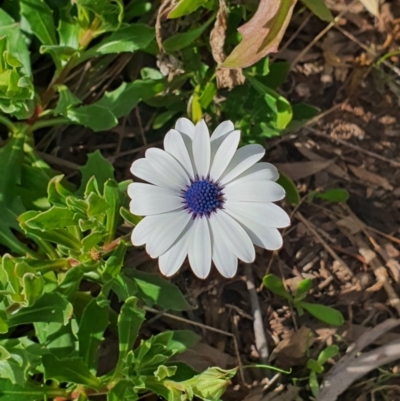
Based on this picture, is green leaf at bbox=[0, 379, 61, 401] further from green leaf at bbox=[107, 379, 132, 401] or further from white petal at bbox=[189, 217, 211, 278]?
white petal at bbox=[189, 217, 211, 278]

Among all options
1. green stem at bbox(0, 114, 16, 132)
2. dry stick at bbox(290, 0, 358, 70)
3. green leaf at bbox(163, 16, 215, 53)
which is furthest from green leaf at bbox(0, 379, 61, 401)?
dry stick at bbox(290, 0, 358, 70)

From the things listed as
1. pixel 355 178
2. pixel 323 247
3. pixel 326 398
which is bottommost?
pixel 326 398

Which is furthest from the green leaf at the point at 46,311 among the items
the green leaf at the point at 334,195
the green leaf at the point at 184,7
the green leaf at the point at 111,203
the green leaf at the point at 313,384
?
the green leaf at the point at 334,195

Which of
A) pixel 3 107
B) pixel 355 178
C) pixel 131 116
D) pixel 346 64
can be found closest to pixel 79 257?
pixel 3 107

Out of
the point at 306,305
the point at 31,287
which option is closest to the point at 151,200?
the point at 31,287

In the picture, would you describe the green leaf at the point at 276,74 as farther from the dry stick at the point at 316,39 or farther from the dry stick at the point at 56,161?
the dry stick at the point at 56,161

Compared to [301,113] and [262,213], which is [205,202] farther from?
[301,113]

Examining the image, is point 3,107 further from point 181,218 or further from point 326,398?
point 326,398
